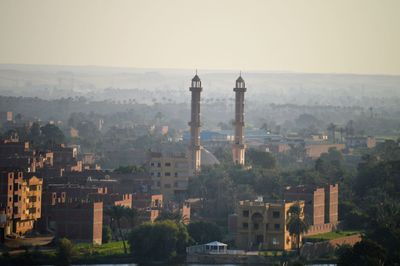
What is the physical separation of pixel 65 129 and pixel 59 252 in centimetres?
6059

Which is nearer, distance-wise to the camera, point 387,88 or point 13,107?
point 13,107

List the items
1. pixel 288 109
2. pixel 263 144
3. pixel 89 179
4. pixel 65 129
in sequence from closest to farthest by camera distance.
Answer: pixel 89 179 < pixel 263 144 < pixel 65 129 < pixel 288 109

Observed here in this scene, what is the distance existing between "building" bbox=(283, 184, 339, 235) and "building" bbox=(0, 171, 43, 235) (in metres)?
7.42

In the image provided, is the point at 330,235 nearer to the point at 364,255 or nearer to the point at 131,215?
the point at 131,215

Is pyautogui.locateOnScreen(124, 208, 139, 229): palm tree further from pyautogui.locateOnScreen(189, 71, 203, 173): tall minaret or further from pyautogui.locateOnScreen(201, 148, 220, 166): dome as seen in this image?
pyautogui.locateOnScreen(201, 148, 220, 166): dome

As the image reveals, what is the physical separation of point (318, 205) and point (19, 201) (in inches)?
355

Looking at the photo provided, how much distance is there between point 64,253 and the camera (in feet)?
140

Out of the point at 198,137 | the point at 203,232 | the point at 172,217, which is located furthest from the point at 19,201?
the point at 198,137

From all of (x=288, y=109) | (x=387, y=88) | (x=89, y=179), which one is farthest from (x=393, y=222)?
(x=387, y=88)

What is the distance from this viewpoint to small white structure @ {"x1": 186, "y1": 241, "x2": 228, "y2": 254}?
44803 mm

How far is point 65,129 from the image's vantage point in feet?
338

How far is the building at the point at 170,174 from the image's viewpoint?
5978 centimetres

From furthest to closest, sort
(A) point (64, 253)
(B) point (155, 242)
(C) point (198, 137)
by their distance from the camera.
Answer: (C) point (198, 137)
(B) point (155, 242)
(A) point (64, 253)

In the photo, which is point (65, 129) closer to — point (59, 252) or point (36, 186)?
point (36, 186)
